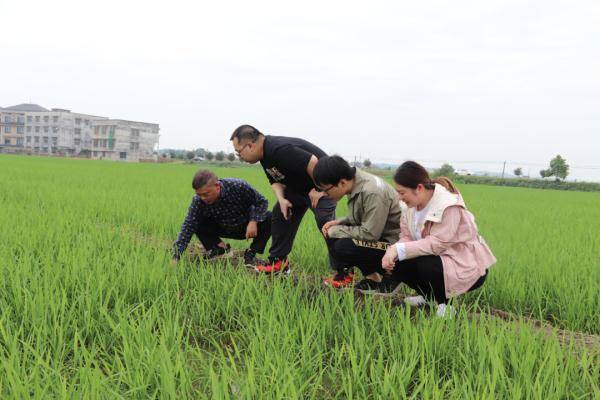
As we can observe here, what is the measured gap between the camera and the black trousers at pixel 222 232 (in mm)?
3146

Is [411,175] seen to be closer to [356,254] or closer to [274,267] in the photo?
[356,254]

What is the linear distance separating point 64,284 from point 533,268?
3.01 m

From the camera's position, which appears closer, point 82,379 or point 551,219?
point 82,379

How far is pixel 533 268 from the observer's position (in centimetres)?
297

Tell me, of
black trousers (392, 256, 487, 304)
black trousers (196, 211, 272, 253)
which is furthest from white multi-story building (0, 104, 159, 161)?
black trousers (392, 256, 487, 304)

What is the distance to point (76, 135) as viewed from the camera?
181ft

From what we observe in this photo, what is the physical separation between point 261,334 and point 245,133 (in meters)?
1.32

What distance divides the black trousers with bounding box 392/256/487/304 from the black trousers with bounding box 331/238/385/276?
152 millimetres

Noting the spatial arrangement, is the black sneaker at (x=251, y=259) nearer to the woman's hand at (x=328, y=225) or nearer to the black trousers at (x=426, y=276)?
the woman's hand at (x=328, y=225)

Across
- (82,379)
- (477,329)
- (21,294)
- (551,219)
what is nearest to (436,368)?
(477,329)

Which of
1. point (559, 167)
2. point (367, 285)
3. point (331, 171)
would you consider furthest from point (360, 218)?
point (559, 167)

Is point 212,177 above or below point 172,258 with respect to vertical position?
above

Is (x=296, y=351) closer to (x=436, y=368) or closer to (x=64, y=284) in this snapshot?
(x=436, y=368)

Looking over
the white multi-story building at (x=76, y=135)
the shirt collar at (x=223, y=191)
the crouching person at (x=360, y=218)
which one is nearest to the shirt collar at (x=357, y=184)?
the crouching person at (x=360, y=218)
